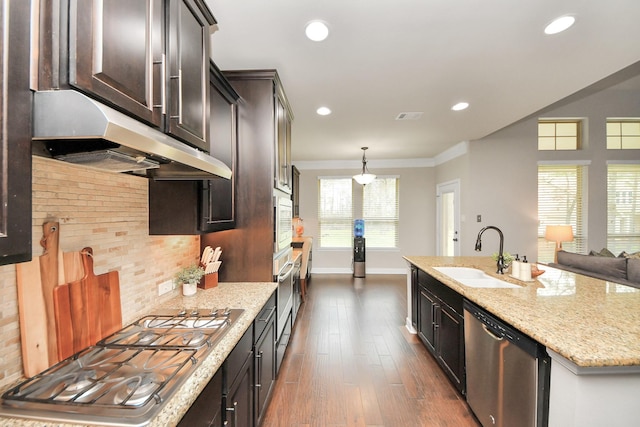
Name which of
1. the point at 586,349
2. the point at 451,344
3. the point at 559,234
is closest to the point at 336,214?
the point at 559,234

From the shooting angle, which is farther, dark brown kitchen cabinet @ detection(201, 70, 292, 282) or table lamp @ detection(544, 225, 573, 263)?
table lamp @ detection(544, 225, 573, 263)

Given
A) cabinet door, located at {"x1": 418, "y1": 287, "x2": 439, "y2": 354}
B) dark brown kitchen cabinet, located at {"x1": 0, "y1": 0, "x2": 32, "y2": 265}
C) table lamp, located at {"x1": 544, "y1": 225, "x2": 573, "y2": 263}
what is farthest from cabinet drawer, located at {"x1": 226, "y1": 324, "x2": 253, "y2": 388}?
table lamp, located at {"x1": 544, "y1": 225, "x2": 573, "y2": 263}

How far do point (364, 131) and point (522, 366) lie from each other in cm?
334

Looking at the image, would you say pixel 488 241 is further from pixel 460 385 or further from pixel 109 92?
pixel 109 92

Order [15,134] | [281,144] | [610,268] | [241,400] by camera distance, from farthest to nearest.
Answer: [610,268], [281,144], [241,400], [15,134]

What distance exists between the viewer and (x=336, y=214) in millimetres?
6203

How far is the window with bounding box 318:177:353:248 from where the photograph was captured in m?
6.19

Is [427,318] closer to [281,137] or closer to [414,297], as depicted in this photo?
[414,297]

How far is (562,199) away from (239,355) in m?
5.86

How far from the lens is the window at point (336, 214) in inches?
244

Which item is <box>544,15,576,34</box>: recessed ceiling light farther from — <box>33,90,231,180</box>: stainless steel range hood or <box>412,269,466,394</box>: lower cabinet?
<box>33,90,231,180</box>: stainless steel range hood

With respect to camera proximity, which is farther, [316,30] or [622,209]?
[622,209]

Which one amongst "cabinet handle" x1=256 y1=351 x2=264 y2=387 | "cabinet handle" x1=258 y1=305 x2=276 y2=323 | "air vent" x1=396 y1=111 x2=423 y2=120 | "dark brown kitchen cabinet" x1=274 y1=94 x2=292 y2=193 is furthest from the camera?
"air vent" x1=396 y1=111 x2=423 y2=120

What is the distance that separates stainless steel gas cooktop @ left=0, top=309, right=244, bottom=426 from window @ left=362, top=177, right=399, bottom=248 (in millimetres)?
5124
